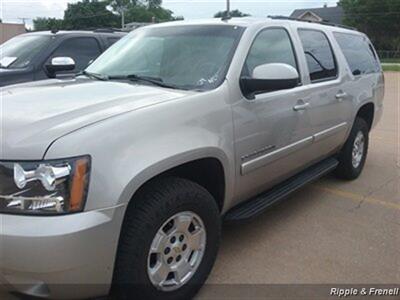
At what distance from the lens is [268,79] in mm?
3393

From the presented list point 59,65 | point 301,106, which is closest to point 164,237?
point 301,106

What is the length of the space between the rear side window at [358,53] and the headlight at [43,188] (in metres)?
3.93

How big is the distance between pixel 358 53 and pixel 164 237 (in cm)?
403

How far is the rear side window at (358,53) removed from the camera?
5461 mm

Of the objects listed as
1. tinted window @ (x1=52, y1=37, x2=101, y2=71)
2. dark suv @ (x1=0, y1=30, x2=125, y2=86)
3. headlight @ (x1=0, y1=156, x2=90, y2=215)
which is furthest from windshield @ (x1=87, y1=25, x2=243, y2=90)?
tinted window @ (x1=52, y1=37, x2=101, y2=71)

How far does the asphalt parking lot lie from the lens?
3436 millimetres

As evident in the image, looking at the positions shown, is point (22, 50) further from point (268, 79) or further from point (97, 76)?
point (268, 79)

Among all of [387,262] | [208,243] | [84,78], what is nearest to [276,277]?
[208,243]

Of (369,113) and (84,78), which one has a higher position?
(84,78)

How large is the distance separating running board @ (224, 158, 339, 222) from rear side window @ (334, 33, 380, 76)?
1.20 metres

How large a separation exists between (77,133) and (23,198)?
409mm

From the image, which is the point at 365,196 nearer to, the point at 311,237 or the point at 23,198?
the point at 311,237

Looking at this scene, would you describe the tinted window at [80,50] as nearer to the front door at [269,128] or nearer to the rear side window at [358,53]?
the rear side window at [358,53]

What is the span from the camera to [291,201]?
16.6 feet
